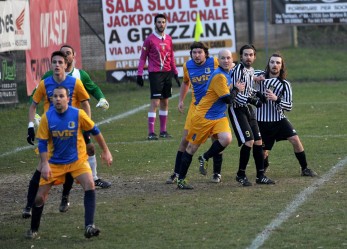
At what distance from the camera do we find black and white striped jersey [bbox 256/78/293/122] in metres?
12.6

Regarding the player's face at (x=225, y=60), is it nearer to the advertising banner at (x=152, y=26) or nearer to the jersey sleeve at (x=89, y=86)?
the jersey sleeve at (x=89, y=86)

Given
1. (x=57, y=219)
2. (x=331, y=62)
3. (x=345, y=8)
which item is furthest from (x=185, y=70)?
(x=331, y=62)

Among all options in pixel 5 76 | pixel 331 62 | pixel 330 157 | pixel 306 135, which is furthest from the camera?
pixel 331 62

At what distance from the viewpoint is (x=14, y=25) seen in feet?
67.5

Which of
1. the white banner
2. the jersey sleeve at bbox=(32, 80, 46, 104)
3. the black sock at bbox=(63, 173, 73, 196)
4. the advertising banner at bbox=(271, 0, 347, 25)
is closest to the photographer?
the black sock at bbox=(63, 173, 73, 196)

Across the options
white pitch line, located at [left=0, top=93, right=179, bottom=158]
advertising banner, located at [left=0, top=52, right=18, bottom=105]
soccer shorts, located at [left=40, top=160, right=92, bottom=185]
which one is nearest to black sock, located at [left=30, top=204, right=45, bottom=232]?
soccer shorts, located at [left=40, top=160, right=92, bottom=185]

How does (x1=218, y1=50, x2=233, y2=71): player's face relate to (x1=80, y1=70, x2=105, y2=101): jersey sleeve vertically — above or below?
above

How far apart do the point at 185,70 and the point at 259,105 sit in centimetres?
140

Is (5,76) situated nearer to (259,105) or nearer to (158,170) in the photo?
(158,170)

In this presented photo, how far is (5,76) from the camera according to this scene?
20.6 m

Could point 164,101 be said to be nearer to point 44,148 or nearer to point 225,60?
point 225,60

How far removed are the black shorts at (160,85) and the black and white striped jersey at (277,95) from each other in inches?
197

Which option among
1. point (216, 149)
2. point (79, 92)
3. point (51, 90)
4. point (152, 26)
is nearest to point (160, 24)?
point (216, 149)

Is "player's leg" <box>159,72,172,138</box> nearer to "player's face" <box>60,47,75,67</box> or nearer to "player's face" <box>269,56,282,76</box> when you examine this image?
"player's face" <box>269,56,282,76</box>
